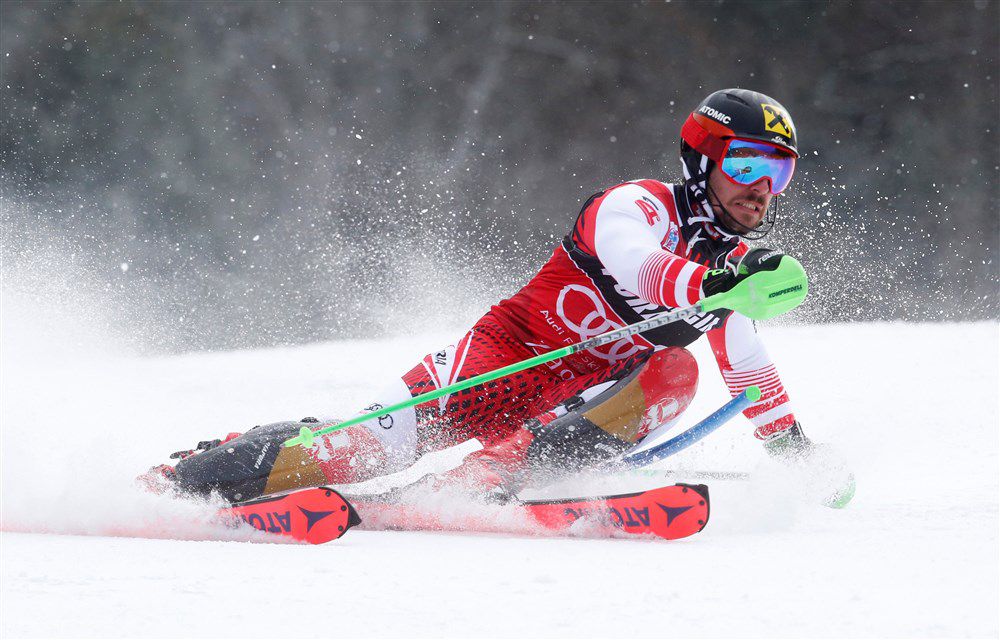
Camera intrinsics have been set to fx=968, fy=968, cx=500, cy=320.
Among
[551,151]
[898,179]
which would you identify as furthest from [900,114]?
[551,151]

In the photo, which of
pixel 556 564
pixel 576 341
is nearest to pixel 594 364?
pixel 576 341

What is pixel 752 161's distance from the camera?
2.51 meters

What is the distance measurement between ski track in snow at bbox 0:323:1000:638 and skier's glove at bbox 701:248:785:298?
0.57 m

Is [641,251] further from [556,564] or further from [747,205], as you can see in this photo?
[556,564]

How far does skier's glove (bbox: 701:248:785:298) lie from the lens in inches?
83.0

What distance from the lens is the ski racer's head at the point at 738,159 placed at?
251 centimetres

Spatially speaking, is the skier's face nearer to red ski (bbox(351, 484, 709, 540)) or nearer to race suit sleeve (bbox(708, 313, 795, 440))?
race suit sleeve (bbox(708, 313, 795, 440))

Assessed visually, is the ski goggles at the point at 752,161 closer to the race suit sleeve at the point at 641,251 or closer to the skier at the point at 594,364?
the skier at the point at 594,364

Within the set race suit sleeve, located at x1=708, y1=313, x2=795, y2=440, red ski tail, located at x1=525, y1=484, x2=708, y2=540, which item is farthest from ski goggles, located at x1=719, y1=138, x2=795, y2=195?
red ski tail, located at x1=525, y1=484, x2=708, y2=540

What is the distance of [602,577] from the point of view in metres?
1.78

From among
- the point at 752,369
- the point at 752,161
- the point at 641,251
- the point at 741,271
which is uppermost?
the point at 752,161

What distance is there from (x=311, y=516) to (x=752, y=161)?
1419 mm

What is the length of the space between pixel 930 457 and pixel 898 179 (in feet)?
18.7

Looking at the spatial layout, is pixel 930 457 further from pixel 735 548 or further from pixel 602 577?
pixel 602 577
